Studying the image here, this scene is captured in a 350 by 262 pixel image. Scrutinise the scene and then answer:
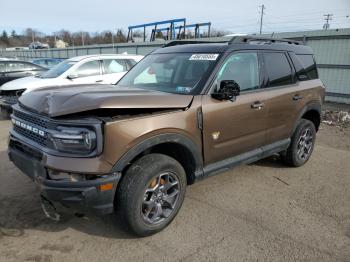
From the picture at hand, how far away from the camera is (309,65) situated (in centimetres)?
532

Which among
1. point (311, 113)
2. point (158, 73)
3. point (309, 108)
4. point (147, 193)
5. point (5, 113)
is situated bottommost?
point (5, 113)

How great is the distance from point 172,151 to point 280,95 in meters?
1.90

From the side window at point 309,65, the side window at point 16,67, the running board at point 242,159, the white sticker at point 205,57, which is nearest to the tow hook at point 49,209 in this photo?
the running board at point 242,159

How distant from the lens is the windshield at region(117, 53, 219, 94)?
3.70 m

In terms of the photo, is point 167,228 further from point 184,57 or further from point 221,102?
point 184,57

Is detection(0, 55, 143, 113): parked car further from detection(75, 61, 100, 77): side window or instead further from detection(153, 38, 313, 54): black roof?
detection(153, 38, 313, 54): black roof

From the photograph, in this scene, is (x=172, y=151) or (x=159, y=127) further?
(x=172, y=151)

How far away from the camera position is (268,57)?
446 cm

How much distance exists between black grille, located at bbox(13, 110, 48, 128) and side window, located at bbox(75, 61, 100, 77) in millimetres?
5597

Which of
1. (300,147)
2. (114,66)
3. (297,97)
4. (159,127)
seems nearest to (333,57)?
(114,66)

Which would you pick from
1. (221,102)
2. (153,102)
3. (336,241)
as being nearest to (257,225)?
(336,241)

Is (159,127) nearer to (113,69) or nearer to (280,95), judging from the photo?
(280,95)

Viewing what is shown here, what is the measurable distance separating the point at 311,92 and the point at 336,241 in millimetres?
2581

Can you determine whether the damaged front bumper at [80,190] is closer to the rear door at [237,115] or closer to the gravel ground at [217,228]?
the gravel ground at [217,228]
